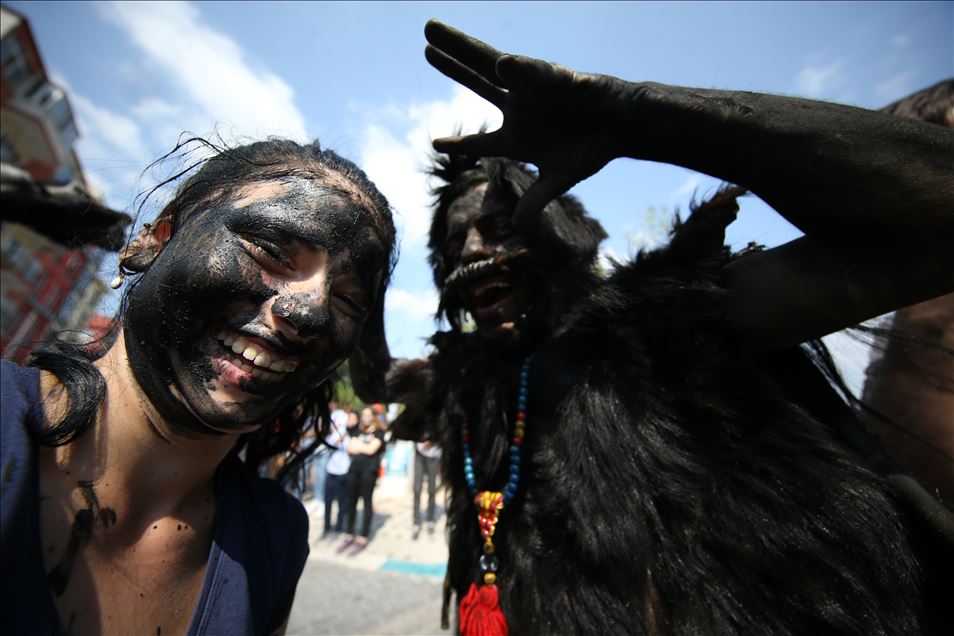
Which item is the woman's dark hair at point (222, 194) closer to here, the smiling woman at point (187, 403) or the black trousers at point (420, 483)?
the smiling woman at point (187, 403)

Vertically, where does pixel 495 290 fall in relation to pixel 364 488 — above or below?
above

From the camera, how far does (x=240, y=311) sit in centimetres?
130

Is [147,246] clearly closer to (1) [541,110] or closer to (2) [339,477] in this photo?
(1) [541,110]

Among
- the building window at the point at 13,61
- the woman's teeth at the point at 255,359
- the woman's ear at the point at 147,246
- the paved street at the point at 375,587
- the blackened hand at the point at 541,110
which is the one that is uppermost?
the building window at the point at 13,61

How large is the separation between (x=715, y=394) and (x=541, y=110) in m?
1.00

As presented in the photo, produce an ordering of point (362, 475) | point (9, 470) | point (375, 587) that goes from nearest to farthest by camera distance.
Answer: point (9, 470)
point (375, 587)
point (362, 475)

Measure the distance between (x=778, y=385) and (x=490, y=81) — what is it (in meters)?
1.31

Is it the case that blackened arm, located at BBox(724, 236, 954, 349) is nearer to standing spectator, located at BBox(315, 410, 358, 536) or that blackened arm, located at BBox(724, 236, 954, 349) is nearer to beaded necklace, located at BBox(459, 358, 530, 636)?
beaded necklace, located at BBox(459, 358, 530, 636)

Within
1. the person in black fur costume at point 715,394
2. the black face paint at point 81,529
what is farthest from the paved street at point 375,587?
the black face paint at point 81,529

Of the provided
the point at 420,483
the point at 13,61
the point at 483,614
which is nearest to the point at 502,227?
the point at 483,614

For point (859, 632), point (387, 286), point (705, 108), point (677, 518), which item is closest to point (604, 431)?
point (677, 518)

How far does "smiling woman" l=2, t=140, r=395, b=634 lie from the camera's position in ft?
3.67

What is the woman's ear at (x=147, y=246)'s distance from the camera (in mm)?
1462

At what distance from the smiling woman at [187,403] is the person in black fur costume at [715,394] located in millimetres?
650
